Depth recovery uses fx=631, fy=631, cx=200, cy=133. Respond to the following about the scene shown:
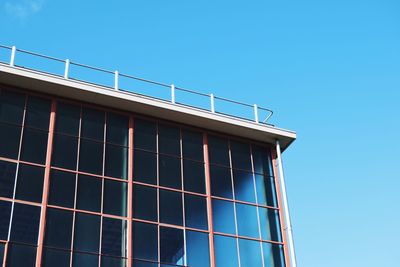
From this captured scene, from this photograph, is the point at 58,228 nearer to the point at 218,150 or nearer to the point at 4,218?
the point at 4,218

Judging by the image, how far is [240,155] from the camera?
103ft

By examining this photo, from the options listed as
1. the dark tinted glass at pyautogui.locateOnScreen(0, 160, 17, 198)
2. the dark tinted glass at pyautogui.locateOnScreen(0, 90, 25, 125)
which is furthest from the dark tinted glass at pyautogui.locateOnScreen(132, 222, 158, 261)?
the dark tinted glass at pyautogui.locateOnScreen(0, 90, 25, 125)

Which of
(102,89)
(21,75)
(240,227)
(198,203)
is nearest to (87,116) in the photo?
(102,89)

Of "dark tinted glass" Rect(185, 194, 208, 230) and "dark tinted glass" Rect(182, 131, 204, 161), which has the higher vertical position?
"dark tinted glass" Rect(182, 131, 204, 161)

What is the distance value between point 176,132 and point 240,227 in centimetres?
555

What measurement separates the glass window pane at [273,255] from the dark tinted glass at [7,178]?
1150 centimetres

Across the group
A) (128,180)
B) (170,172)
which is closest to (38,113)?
(128,180)

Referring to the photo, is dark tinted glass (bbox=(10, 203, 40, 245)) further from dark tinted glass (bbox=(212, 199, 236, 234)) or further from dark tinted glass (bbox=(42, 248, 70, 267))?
dark tinted glass (bbox=(212, 199, 236, 234))

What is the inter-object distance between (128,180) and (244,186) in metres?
5.95

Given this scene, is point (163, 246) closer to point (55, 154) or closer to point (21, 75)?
point (55, 154)

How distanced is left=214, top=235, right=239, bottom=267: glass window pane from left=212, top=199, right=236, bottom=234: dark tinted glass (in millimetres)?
428

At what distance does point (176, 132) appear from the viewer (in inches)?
1206

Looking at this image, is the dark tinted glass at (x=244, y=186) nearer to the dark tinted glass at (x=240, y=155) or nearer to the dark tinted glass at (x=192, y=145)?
Answer: the dark tinted glass at (x=240, y=155)

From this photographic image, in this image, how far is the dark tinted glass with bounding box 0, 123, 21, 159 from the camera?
25958 mm
